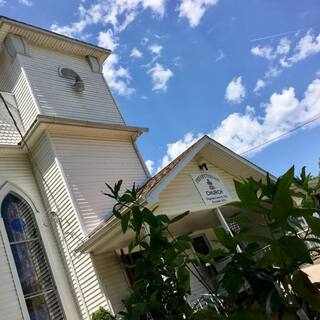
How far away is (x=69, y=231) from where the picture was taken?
10641 mm

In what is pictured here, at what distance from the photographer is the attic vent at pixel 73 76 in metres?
13.9

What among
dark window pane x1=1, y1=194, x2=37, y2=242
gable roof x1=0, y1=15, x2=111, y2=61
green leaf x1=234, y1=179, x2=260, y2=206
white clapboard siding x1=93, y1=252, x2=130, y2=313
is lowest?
green leaf x1=234, y1=179, x2=260, y2=206

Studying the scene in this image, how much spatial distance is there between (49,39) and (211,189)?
797 cm

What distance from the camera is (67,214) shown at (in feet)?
35.3

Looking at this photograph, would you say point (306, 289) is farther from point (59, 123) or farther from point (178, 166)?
point (59, 123)

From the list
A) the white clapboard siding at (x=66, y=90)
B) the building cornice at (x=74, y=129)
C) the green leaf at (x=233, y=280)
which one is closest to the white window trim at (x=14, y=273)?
the building cornice at (x=74, y=129)

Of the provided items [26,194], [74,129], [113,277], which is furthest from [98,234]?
[74,129]

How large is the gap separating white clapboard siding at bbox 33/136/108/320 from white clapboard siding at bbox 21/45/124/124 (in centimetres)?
160

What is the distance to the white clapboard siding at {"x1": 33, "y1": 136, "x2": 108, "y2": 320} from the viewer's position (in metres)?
10.0

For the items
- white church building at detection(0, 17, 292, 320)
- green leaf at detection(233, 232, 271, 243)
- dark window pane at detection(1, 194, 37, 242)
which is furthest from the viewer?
dark window pane at detection(1, 194, 37, 242)

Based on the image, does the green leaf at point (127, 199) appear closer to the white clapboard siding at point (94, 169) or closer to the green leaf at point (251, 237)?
the green leaf at point (251, 237)

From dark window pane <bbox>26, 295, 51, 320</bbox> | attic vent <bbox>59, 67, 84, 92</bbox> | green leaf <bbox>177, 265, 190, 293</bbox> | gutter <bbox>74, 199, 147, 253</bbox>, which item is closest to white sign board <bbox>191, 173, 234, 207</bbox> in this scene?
gutter <bbox>74, 199, 147, 253</bbox>

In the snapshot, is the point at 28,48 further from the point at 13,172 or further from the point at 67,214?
the point at 67,214

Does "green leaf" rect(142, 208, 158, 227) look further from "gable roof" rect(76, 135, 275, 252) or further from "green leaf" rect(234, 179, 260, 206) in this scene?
"gable roof" rect(76, 135, 275, 252)
